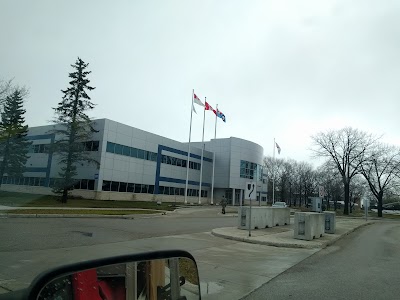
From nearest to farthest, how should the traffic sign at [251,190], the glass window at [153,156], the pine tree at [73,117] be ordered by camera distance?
1. the traffic sign at [251,190]
2. the pine tree at [73,117]
3. the glass window at [153,156]

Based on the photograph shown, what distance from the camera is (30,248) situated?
1016 centimetres

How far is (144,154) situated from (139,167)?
2328 millimetres

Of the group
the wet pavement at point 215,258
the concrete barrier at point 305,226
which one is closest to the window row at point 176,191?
the concrete barrier at point 305,226

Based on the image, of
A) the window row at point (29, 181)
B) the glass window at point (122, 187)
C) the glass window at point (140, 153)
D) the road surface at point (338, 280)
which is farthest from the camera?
the window row at point (29, 181)

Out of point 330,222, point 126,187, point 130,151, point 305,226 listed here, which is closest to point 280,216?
point 330,222

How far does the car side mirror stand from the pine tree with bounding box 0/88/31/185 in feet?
108

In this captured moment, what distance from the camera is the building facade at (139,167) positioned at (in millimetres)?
47188

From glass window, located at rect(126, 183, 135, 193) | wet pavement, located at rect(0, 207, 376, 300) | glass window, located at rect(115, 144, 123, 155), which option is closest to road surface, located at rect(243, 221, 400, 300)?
wet pavement, located at rect(0, 207, 376, 300)

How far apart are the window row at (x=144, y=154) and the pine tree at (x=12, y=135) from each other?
35.9 feet

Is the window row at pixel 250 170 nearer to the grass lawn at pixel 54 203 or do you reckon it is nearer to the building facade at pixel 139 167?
the building facade at pixel 139 167

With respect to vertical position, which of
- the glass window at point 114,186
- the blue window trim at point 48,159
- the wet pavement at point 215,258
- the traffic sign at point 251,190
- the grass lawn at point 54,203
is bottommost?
the wet pavement at point 215,258

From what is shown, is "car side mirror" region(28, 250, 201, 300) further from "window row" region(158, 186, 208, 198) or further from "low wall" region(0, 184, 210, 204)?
"window row" region(158, 186, 208, 198)

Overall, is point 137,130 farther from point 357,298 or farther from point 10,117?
point 357,298

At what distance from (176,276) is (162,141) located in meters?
56.5
